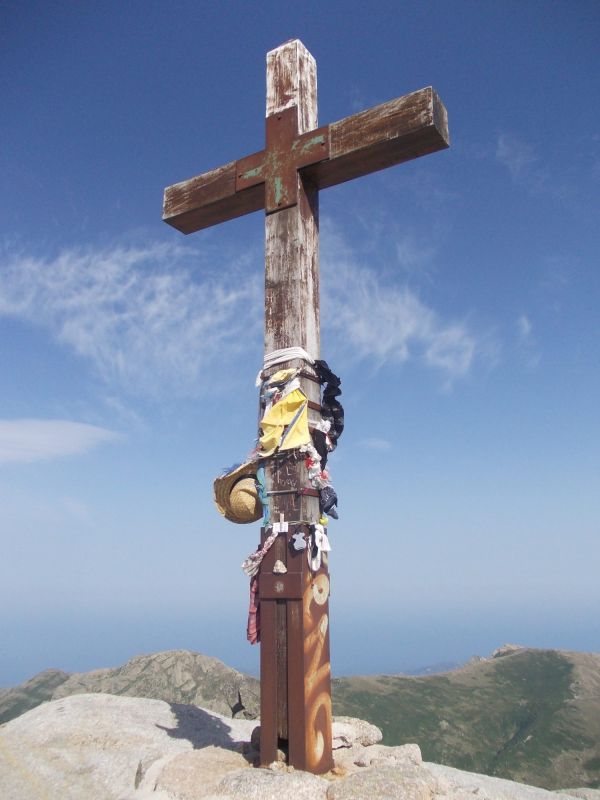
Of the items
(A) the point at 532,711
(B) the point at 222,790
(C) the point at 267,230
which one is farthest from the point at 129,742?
(A) the point at 532,711

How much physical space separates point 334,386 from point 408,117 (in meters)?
3.07

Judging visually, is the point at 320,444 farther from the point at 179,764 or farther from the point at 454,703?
the point at 454,703

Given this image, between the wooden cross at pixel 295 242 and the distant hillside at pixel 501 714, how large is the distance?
40.2ft

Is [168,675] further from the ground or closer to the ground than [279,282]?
closer to the ground

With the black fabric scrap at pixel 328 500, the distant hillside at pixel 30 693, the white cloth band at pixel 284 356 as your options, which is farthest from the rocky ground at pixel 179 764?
the distant hillside at pixel 30 693

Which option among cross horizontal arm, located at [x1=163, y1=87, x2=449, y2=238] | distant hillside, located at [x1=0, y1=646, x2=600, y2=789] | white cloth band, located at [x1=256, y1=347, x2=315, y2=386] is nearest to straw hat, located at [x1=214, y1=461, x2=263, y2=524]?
white cloth band, located at [x1=256, y1=347, x2=315, y2=386]

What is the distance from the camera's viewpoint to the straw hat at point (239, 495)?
679 cm

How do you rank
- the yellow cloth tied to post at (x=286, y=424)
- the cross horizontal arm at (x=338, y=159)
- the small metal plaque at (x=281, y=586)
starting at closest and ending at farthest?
the small metal plaque at (x=281, y=586) → the yellow cloth tied to post at (x=286, y=424) → the cross horizontal arm at (x=338, y=159)

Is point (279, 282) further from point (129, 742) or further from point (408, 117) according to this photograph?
point (129, 742)

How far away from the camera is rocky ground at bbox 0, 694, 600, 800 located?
Result: 5.07m

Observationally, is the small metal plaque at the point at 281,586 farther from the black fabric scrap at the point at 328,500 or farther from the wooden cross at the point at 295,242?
the black fabric scrap at the point at 328,500

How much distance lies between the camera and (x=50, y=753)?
7344mm

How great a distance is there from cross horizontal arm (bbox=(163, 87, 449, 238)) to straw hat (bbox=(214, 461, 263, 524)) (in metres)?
3.57

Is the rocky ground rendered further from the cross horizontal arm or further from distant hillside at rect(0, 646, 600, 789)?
the cross horizontal arm
